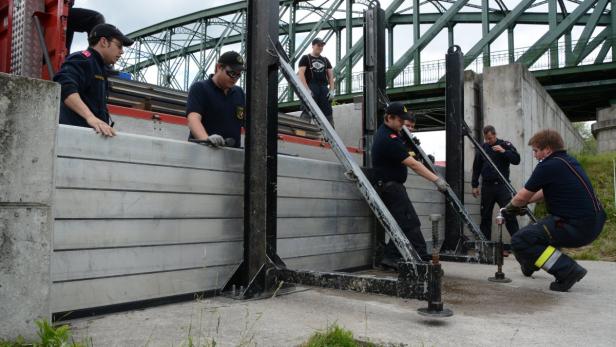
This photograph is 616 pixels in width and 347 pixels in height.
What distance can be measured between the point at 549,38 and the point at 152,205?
23.5 metres

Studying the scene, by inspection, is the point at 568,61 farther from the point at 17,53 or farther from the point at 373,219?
the point at 17,53

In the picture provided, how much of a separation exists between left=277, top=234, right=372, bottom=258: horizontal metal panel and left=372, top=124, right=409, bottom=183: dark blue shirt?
0.63 meters

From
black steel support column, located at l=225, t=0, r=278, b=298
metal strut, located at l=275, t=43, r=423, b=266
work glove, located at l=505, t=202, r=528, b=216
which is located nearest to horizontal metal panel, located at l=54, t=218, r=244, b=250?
black steel support column, located at l=225, t=0, r=278, b=298

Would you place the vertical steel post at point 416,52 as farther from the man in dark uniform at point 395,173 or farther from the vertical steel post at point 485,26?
the man in dark uniform at point 395,173

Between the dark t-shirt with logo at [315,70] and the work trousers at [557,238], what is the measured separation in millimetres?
3926

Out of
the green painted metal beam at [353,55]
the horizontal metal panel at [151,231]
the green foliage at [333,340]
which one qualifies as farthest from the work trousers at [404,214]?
the green painted metal beam at [353,55]

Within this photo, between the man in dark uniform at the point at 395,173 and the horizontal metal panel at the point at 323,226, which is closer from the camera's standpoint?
the horizontal metal panel at the point at 323,226

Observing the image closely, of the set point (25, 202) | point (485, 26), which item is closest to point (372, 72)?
point (25, 202)

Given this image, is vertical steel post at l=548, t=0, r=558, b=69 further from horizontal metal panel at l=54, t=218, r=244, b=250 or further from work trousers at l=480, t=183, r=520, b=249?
horizontal metal panel at l=54, t=218, r=244, b=250

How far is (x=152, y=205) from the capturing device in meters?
3.02

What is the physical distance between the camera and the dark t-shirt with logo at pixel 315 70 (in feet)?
23.6

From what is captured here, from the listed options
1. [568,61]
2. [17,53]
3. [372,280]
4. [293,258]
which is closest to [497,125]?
[293,258]

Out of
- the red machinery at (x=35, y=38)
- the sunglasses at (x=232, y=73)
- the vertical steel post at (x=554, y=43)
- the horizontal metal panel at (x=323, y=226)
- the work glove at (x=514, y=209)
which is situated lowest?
the horizontal metal panel at (x=323, y=226)

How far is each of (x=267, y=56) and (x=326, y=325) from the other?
1.94 metres
